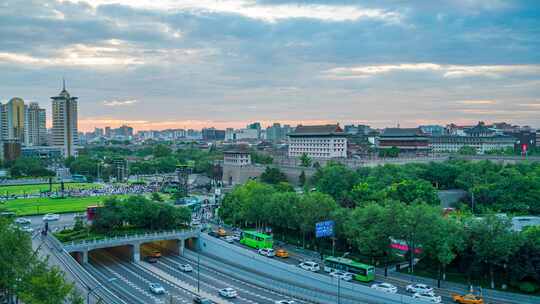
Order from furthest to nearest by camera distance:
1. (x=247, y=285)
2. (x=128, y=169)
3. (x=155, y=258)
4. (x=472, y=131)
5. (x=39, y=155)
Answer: (x=39, y=155) → (x=472, y=131) → (x=128, y=169) → (x=155, y=258) → (x=247, y=285)

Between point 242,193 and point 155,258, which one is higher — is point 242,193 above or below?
above

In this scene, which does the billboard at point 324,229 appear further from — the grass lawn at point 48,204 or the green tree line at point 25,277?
the grass lawn at point 48,204

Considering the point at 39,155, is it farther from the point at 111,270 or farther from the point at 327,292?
the point at 327,292

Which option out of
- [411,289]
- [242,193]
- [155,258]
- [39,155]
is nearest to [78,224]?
[155,258]

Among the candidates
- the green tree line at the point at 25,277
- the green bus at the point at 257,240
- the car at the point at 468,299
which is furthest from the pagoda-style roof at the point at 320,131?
the green tree line at the point at 25,277

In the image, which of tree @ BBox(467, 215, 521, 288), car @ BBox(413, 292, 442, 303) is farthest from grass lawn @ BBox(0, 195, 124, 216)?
tree @ BBox(467, 215, 521, 288)

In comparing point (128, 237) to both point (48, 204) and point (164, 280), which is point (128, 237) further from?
point (48, 204)

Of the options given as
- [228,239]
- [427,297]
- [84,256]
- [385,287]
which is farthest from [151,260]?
[427,297]
